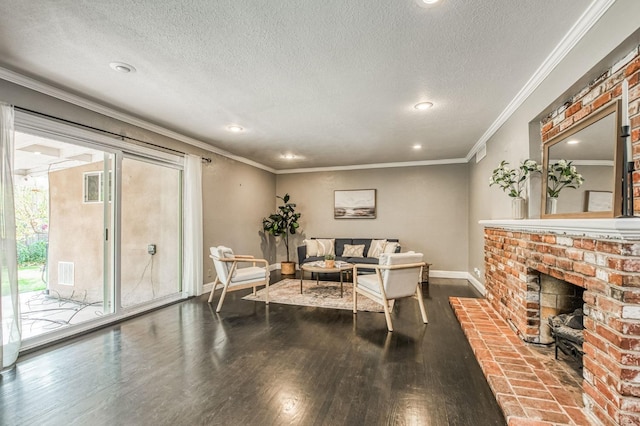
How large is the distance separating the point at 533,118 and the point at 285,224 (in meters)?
5.18

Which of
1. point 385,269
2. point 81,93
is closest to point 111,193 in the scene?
point 81,93

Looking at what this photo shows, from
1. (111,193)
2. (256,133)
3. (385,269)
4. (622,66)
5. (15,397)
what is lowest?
(15,397)

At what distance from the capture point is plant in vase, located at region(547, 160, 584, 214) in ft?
7.32

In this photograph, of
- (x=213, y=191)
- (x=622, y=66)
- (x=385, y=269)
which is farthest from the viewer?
(x=213, y=191)

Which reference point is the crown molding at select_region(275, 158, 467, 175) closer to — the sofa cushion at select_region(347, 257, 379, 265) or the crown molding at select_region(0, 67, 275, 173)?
the sofa cushion at select_region(347, 257, 379, 265)

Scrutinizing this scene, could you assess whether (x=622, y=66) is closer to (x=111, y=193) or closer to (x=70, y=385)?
(x=70, y=385)

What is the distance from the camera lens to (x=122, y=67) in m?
2.45

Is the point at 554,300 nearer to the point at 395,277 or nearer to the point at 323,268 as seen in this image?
the point at 395,277


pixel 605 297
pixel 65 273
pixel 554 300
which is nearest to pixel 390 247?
pixel 554 300

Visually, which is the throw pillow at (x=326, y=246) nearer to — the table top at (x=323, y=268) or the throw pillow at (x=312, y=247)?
the throw pillow at (x=312, y=247)

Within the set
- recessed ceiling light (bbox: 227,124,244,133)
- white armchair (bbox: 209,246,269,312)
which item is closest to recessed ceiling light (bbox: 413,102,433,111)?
recessed ceiling light (bbox: 227,124,244,133)

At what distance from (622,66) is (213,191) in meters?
5.12

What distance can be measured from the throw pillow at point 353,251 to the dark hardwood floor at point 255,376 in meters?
2.70

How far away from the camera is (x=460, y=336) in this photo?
9.76 feet
